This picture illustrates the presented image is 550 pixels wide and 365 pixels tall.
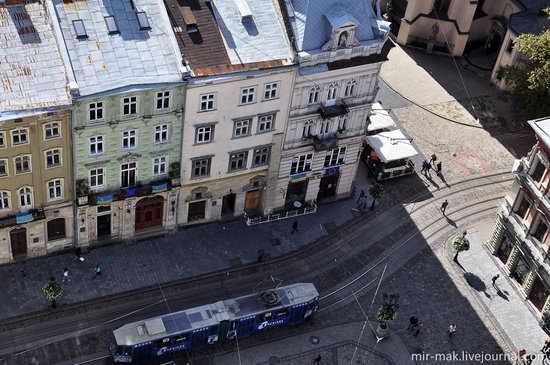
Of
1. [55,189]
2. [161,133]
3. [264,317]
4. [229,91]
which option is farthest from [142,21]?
[264,317]

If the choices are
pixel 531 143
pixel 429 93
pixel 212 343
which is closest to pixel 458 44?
pixel 429 93

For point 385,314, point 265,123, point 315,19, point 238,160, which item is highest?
point 315,19

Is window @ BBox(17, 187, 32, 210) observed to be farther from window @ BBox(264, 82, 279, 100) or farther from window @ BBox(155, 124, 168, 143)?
window @ BBox(264, 82, 279, 100)

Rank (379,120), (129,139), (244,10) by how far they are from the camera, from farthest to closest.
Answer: (379,120), (244,10), (129,139)

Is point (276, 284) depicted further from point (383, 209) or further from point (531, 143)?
point (531, 143)

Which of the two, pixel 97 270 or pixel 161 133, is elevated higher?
pixel 161 133

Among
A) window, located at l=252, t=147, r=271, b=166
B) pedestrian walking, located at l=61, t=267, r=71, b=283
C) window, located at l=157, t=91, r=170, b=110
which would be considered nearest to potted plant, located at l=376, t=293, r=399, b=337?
window, located at l=252, t=147, r=271, b=166

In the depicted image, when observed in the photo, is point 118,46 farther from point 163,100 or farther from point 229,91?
point 229,91
